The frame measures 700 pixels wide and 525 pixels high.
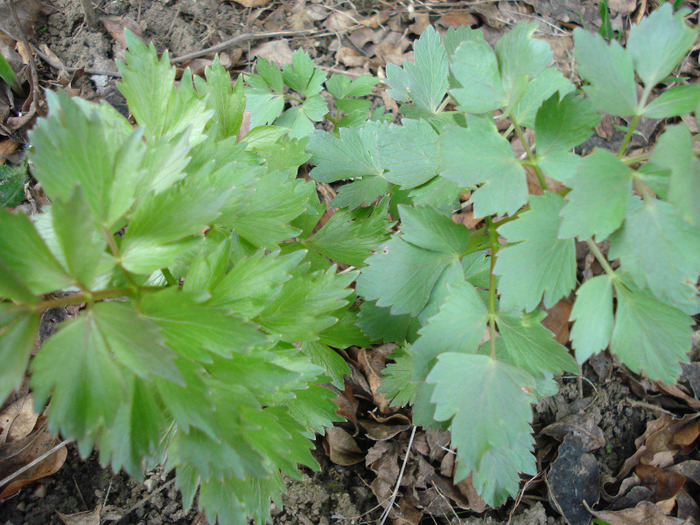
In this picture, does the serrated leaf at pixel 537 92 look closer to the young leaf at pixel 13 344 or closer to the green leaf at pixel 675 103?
the green leaf at pixel 675 103

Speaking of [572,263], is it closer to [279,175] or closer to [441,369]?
[441,369]

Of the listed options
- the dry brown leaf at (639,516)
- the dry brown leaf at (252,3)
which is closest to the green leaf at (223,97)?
the dry brown leaf at (252,3)

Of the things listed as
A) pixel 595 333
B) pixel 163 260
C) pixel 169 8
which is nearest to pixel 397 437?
pixel 595 333

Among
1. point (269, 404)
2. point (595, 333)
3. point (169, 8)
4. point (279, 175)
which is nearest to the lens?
point (595, 333)

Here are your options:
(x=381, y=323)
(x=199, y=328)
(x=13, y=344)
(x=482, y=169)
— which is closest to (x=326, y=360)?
(x=381, y=323)

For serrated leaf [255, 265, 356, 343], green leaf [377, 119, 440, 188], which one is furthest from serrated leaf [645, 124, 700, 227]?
serrated leaf [255, 265, 356, 343]

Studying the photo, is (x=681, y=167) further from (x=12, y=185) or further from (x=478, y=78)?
(x=12, y=185)

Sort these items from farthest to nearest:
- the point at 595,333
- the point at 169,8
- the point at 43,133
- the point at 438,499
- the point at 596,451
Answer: the point at 169,8
the point at 596,451
the point at 438,499
the point at 595,333
the point at 43,133
